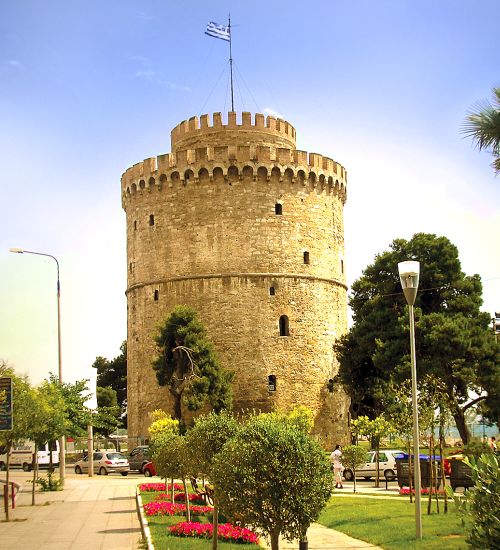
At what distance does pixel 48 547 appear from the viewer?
47.0 feet

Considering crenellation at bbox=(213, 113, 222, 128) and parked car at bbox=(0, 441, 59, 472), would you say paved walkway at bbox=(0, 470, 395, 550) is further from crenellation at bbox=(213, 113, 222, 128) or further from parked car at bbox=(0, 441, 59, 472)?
crenellation at bbox=(213, 113, 222, 128)

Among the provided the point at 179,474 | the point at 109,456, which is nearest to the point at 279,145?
the point at 109,456

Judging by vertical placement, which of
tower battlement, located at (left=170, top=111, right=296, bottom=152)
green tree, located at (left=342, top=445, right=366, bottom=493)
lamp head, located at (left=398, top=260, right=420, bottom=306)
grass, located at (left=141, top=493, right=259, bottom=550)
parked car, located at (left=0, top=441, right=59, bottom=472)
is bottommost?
parked car, located at (left=0, top=441, right=59, bottom=472)

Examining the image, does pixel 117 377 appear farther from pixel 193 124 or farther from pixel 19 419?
pixel 19 419

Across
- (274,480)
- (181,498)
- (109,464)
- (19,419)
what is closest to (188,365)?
(109,464)

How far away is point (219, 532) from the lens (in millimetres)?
14109

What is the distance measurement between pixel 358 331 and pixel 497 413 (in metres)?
6.70

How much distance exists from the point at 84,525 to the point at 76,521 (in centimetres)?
91

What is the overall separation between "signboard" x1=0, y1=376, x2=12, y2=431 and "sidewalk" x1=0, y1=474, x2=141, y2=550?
6.87 feet

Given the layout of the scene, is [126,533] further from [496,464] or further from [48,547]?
[496,464]

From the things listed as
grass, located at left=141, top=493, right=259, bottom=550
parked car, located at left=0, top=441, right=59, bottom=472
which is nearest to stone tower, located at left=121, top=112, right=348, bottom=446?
parked car, located at left=0, top=441, right=59, bottom=472

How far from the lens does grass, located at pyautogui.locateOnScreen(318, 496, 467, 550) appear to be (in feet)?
42.4

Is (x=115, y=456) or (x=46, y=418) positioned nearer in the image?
(x=46, y=418)

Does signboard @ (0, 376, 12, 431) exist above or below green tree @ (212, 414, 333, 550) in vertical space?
above
